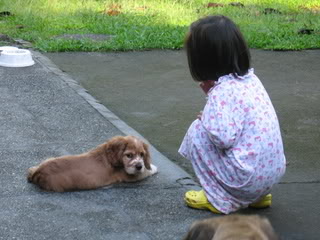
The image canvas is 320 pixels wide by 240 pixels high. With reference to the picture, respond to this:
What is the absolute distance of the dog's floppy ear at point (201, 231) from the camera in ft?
7.82

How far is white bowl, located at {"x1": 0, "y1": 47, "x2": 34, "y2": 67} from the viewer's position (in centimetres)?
783

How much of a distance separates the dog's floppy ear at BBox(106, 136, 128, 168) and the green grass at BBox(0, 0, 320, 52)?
4.38 meters

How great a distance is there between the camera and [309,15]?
12.7 metres

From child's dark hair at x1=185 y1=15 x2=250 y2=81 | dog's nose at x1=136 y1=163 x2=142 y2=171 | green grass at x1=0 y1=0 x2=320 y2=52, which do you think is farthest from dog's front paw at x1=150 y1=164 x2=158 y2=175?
green grass at x1=0 y1=0 x2=320 y2=52

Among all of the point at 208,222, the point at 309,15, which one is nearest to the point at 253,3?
the point at 309,15

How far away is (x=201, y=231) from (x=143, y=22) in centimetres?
897

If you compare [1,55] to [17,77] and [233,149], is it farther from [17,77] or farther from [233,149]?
[233,149]

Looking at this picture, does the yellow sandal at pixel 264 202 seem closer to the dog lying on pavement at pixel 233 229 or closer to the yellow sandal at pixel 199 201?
the yellow sandal at pixel 199 201

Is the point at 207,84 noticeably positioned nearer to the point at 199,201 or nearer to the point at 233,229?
the point at 199,201

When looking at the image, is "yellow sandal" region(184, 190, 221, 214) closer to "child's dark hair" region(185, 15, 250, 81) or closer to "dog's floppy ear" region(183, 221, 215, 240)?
"child's dark hair" region(185, 15, 250, 81)

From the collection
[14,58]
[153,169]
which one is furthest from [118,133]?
[14,58]

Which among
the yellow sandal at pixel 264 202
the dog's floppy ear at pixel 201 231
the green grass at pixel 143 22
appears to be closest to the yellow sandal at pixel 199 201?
the yellow sandal at pixel 264 202

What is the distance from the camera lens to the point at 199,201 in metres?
4.60

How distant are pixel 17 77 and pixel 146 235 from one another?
12.4 feet
